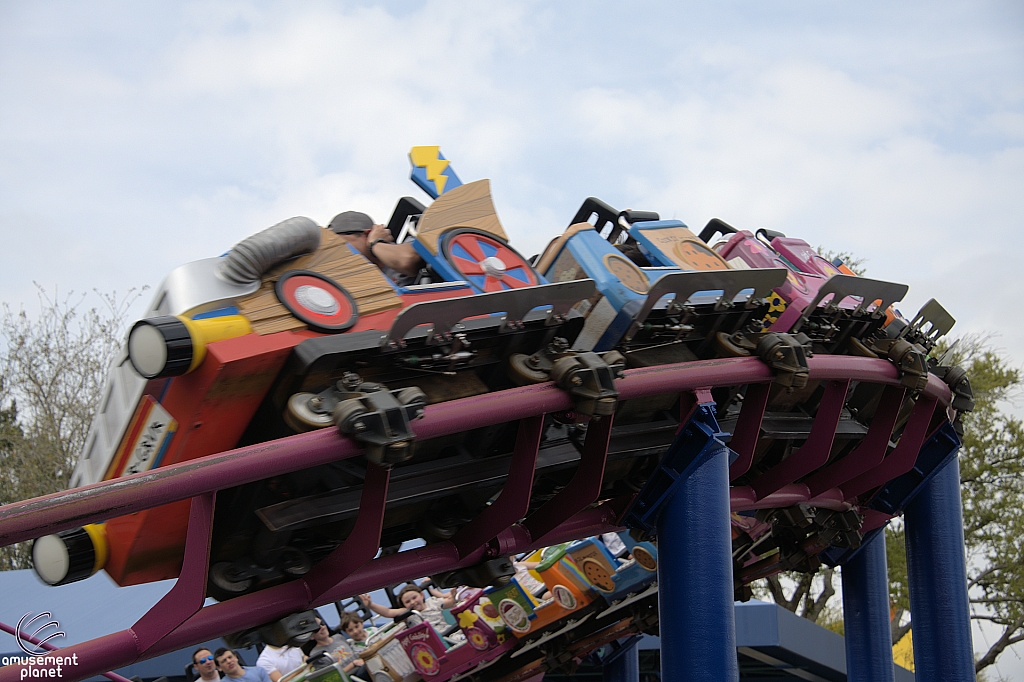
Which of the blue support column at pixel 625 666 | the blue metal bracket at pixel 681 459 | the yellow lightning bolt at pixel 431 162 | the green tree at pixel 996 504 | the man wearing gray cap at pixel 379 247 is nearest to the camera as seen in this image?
the man wearing gray cap at pixel 379 247

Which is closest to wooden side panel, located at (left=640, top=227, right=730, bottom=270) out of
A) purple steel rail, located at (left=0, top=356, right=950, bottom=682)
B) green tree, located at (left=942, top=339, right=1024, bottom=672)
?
purple steel rail, located at (left=0, top=356, right=950, bottom=682)

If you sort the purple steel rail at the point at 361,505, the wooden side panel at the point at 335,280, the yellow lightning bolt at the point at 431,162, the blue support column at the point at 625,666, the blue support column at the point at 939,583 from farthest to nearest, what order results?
the blue support column at the point at 625,666
the blue support column at the point at 939,583
the yellow lightning bolt at the point at 431,162
the wooden side panel at the point at 335,280
the purple steel rail at the point at 361,505

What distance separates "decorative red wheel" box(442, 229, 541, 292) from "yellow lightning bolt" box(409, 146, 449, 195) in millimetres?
542

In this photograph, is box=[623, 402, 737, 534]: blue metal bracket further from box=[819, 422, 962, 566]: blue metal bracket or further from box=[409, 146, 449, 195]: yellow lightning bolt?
box=[819, 422, 962, 566]: blue metal bracket

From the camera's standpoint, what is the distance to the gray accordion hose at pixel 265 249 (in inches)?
145

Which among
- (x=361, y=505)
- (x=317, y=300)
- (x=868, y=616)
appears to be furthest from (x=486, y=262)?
Answer: (x=868, y=616)

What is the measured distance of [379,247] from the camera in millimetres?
4555

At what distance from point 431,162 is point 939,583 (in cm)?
434

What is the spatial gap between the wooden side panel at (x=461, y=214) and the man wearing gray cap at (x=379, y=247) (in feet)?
0.42

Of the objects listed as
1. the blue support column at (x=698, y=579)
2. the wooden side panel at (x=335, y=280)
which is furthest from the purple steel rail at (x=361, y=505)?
the wooden side panel at (x=335, y=280)

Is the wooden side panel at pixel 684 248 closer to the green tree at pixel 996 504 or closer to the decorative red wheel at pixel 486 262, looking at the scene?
the decorative red wheel at pixel 486 262

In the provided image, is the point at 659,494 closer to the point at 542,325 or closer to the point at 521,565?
the point at 542,325

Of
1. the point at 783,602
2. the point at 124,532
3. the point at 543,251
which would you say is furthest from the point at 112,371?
the point at 783,602

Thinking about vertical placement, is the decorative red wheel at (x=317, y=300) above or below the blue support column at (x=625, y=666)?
above
